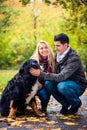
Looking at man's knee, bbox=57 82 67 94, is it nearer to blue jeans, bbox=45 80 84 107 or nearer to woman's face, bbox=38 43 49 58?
blue jeans, bbox=45 80 84 107

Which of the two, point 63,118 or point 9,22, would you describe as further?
point 9,22

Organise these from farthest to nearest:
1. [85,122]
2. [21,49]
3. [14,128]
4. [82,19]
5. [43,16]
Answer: [43,16]
[21,49]
[82,19]
[85,122]
[14,128]

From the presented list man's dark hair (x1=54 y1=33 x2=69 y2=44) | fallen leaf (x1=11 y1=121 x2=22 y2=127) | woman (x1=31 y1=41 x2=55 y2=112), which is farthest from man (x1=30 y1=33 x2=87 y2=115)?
fallen leaf (x1=11 y1=121 x2=22 y2=127)

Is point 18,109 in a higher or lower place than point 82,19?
lower

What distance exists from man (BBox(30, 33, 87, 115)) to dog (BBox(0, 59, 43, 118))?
29 centimetres

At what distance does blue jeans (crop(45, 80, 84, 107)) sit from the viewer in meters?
8.05

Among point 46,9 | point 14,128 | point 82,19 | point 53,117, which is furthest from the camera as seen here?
point 46,9

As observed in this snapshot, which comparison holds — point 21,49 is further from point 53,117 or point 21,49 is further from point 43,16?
point 53,117

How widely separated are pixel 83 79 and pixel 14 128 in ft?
6.37

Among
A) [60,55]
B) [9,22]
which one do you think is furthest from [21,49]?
[60,55]

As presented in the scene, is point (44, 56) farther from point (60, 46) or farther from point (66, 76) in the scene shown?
point (66, 76)

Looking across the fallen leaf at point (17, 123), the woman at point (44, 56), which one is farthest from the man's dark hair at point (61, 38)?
the fallen leaf at point (17, 123)

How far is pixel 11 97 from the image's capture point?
7.84m

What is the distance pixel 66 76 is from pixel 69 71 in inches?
4.3
